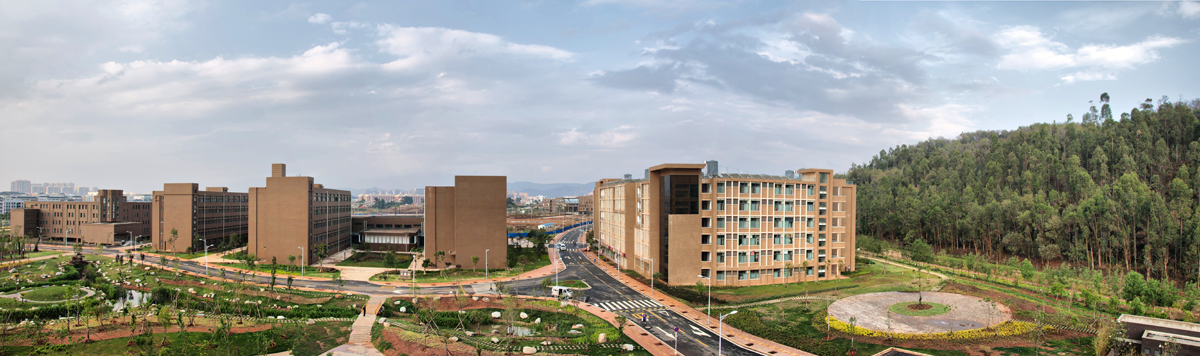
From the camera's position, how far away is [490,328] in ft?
141

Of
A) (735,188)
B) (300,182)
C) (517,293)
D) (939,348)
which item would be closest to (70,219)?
(300,182)

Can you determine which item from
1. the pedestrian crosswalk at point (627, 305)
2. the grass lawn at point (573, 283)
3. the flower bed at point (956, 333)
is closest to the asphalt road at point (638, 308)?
the pedestrian crosswalk at point (627, 305)

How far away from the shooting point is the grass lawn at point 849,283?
5488cm

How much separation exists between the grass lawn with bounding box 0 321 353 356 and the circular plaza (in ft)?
135

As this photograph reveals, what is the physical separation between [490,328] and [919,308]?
3934 centimetres

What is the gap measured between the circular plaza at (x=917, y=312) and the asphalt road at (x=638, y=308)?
44.0 ft

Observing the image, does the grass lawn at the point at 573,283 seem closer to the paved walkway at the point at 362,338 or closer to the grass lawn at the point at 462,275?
the grass lawn at the point at 462,275

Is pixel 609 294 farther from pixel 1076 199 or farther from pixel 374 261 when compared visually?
pixel 1076 199

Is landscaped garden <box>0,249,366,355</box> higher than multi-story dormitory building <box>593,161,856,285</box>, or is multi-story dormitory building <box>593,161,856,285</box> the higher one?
multi-story dormitory building <box>593,161,856,285</box>

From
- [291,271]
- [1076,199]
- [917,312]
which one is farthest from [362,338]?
[1076,199]

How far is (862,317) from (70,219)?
455 ft

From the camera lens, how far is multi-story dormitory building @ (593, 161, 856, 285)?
58906mm

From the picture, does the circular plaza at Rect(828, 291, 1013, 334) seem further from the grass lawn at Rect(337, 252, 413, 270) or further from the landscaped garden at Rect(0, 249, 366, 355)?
the grass lawn at Rect(337, 252, 413, 270)

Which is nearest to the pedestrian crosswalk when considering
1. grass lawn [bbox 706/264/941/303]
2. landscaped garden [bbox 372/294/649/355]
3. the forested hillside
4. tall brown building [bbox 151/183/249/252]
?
landscaped garden [bbox 372/294/649/355]
